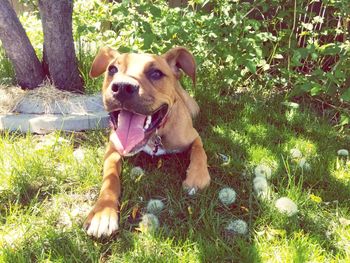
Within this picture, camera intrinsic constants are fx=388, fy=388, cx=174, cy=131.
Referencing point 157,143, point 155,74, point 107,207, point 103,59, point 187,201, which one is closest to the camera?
point 107,207

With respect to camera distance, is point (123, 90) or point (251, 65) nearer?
point (123, 90)

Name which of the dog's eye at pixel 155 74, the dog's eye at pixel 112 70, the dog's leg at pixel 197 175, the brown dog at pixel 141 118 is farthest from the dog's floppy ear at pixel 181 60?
the dog's leg at pixel 197 175

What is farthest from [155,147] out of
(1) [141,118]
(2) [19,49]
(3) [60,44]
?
(2) [19,49]

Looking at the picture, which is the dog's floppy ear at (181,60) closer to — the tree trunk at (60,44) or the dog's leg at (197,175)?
the dog's leg at (197,175)

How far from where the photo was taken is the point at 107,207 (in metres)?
2.23

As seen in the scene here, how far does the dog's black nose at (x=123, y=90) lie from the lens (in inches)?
92.7

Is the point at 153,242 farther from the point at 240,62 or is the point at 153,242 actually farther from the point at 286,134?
the point at 240,62

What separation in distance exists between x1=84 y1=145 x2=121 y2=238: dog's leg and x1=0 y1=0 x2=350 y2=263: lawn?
7cm

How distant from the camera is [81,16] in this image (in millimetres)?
5070

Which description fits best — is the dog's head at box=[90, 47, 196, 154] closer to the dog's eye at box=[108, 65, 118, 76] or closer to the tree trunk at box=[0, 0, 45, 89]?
the dog's eye at box=[108, 65, 118, 76]

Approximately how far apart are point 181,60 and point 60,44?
4.25ft

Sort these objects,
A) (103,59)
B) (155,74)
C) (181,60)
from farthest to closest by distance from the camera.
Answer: (103,59), (181,60), (155,74)

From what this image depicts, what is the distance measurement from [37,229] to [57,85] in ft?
6.27

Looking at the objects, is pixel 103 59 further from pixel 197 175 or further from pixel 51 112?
pixel 197 175
